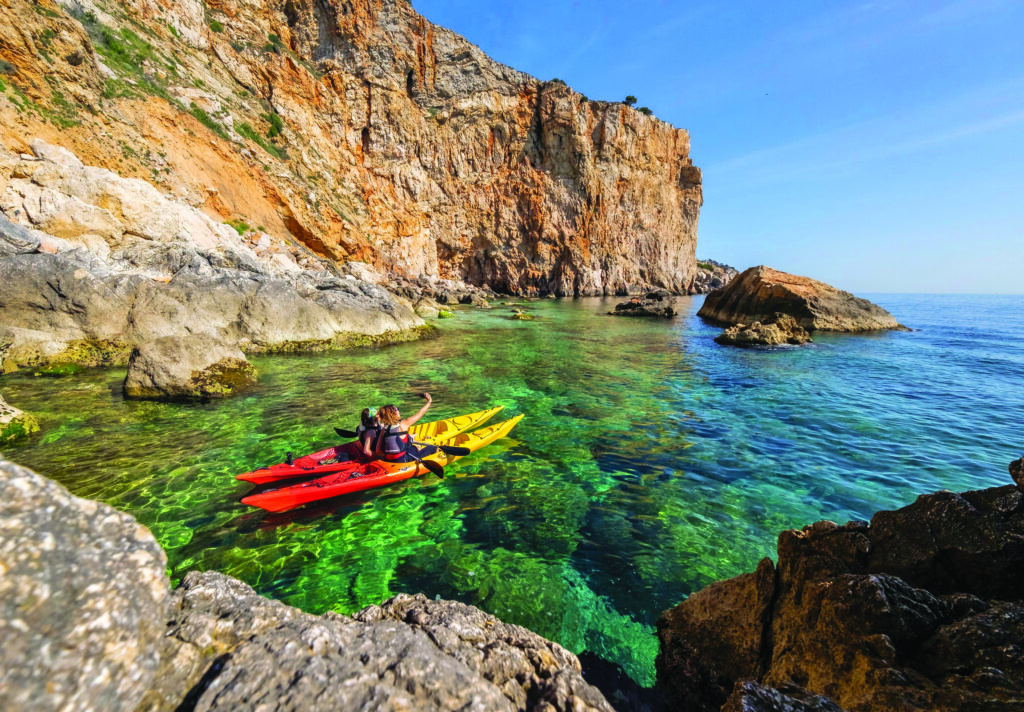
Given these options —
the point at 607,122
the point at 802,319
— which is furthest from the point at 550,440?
the point at 607,122

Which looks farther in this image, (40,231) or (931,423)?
(40,231)

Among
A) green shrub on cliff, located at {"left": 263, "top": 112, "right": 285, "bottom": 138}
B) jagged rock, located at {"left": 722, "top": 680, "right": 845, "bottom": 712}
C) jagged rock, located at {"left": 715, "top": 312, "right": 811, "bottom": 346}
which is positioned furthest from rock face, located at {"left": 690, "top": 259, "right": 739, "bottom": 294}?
jagged rock, located at {"left": 722, "top": 680, "right": 845, "bottom": 712}

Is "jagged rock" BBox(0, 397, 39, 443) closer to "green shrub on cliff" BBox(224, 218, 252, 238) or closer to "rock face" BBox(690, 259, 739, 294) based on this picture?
"green shrub on cliff" BBox(224, 218, 252, 238)

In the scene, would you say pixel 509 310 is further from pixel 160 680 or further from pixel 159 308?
pixel 160 680

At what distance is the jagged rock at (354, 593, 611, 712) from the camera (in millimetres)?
2342

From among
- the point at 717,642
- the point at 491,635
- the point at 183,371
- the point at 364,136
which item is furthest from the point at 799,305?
the point at 364,136

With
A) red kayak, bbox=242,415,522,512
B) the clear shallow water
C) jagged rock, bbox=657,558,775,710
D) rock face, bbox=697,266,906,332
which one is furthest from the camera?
rock face, bbox=697,266,906,332

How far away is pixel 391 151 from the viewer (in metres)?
46.7

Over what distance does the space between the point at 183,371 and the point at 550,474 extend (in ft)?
30.9

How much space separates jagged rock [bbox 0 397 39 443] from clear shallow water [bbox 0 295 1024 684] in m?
0.32

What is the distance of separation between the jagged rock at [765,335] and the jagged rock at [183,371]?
70.7 ft

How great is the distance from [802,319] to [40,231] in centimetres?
3809

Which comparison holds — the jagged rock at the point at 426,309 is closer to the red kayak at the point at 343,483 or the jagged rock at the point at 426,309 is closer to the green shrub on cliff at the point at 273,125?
the green shrub on cliff at the point at 273,125

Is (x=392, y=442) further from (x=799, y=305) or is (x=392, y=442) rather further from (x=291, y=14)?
(x=291, y=14)
